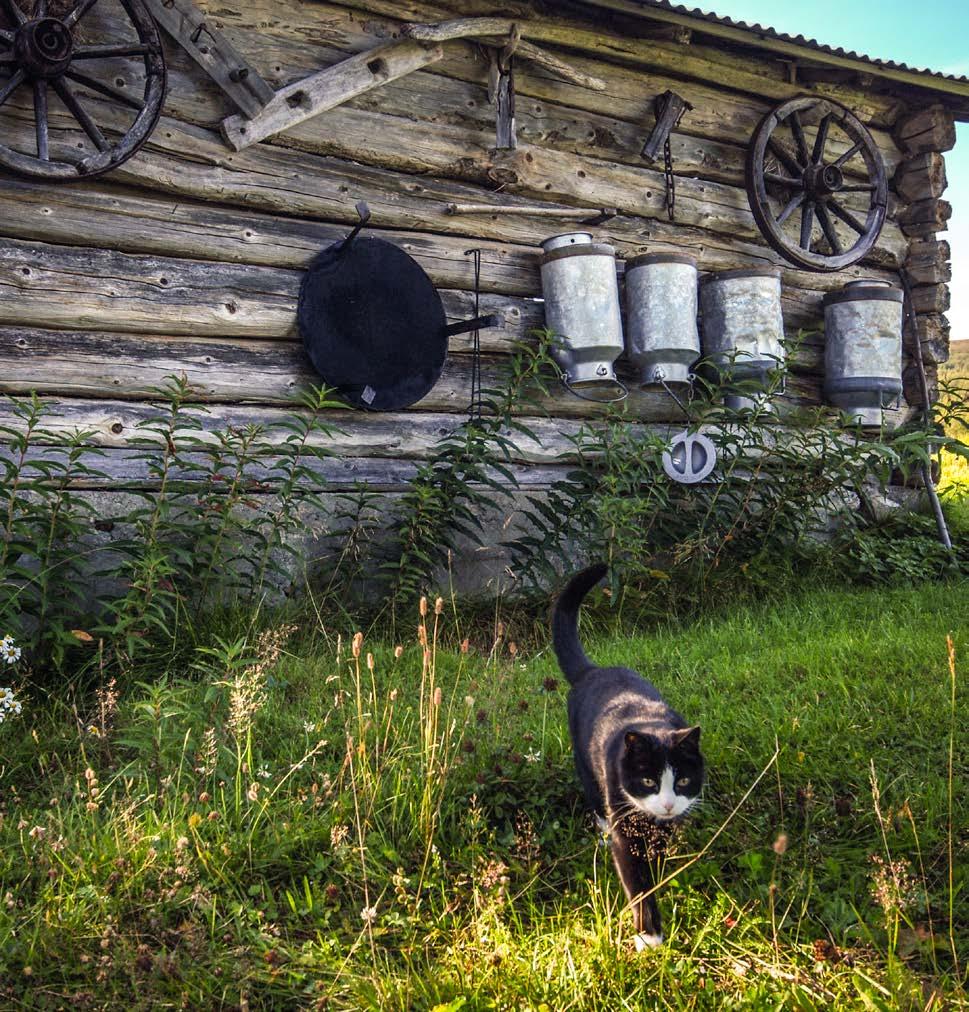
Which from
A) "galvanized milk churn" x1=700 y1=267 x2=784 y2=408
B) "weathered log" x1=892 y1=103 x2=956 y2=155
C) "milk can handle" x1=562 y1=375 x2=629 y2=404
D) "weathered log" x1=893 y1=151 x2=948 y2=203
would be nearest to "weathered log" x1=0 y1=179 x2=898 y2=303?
"galvanized milk churn" x1=700 y1=267 x2=784 y2=408

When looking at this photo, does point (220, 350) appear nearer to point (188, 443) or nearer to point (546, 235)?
point (188, 443)

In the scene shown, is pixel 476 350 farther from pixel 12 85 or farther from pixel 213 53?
pixel 12 85

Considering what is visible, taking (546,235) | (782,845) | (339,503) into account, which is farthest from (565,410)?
(782,845)

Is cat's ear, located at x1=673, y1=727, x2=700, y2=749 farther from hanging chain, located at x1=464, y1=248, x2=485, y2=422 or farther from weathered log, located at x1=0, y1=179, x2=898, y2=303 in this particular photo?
weathered log, located at x1=0, y1=179, x2=898, y2=303

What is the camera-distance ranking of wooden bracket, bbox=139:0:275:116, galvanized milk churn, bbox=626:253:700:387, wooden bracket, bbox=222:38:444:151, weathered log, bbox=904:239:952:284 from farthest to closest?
weathered log, bbox=904:239:952:284, galvanized milk churn, bbox=626:253:700:387, wooden bracket, bbox=222:38:444:151, wooden bracket, bbox=139:0:275:116

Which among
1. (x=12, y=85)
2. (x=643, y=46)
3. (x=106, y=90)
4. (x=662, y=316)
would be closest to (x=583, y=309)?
(x=662, y=316)

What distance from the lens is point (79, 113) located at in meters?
4.88

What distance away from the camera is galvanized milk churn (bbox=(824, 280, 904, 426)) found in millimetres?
7648

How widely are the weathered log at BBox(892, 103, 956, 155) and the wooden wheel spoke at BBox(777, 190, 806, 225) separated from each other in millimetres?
1482

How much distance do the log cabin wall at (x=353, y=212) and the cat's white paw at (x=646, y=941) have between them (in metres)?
3.47

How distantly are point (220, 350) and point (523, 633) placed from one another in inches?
91.5

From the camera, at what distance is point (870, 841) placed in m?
2.89

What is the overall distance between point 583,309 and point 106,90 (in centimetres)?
299

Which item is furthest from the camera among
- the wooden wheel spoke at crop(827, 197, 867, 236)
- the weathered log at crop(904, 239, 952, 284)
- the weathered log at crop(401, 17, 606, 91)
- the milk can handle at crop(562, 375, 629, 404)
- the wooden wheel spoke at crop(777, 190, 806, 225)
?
the weathered log at crop(904, 239, 952, 284)
